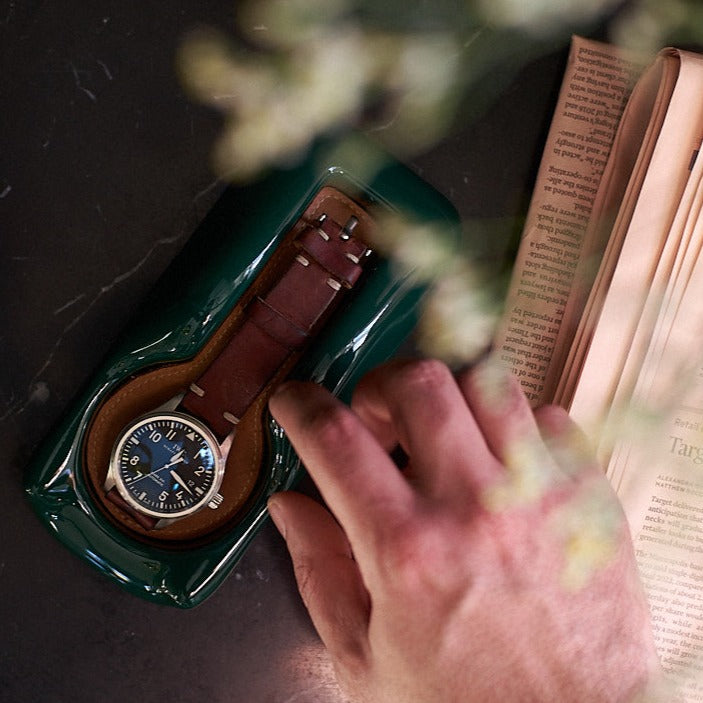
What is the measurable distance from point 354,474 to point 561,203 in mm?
342

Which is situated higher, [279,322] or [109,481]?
[279,322]

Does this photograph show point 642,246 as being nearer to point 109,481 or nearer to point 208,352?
point 208,352

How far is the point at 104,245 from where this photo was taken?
25.8 inches

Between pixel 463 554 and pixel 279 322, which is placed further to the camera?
pixel 279 322

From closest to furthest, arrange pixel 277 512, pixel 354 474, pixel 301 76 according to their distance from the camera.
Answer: pixel 354 474, pixel 277 512, pixel 301 76

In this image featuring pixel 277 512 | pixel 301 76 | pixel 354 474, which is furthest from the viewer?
pixel 301 76

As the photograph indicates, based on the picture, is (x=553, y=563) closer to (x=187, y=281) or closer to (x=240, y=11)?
(x=187, y=281)

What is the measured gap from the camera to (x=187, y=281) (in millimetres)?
609

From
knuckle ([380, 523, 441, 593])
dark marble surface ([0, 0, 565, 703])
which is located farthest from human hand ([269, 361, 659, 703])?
dark marble surface ([0, 0, 565, 703])

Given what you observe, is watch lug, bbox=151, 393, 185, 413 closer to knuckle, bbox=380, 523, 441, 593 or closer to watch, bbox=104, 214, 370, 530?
watch, bbox=104, 214, 370, 530

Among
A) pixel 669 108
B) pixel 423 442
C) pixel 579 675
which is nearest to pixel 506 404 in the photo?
pixel 423 442

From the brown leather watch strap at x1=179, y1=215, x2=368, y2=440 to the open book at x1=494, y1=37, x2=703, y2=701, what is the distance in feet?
0.55

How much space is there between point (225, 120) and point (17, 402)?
0.29 metres

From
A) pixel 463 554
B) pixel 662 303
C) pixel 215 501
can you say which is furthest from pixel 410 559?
pixel 662 303
